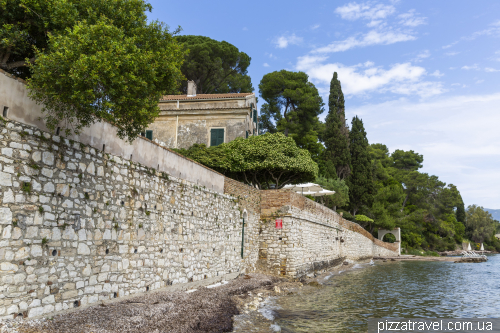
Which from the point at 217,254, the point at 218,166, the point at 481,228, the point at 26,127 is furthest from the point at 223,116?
the point at 481,228

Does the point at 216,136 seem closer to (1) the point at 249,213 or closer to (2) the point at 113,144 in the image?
(1) the point at 249,213

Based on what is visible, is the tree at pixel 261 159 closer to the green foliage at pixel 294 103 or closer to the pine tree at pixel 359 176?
the green foliage at pixel 294 103

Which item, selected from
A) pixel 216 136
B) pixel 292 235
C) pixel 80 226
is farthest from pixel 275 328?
pixel 216 136

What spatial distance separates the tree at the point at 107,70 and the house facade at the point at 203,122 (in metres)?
18.0

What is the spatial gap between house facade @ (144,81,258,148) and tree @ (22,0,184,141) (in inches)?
710

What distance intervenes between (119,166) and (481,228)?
9036 cm

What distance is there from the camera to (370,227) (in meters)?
49.8

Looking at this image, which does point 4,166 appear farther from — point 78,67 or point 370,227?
point 370,227

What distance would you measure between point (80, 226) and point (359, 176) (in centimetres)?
4295

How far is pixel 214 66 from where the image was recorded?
39250mm

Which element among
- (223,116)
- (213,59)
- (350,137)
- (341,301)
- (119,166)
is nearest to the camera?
(119,166)

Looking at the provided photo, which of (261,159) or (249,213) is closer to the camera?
(249,213)

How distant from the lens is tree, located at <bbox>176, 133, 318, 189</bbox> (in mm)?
20984

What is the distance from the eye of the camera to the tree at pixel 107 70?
582 centimetres
